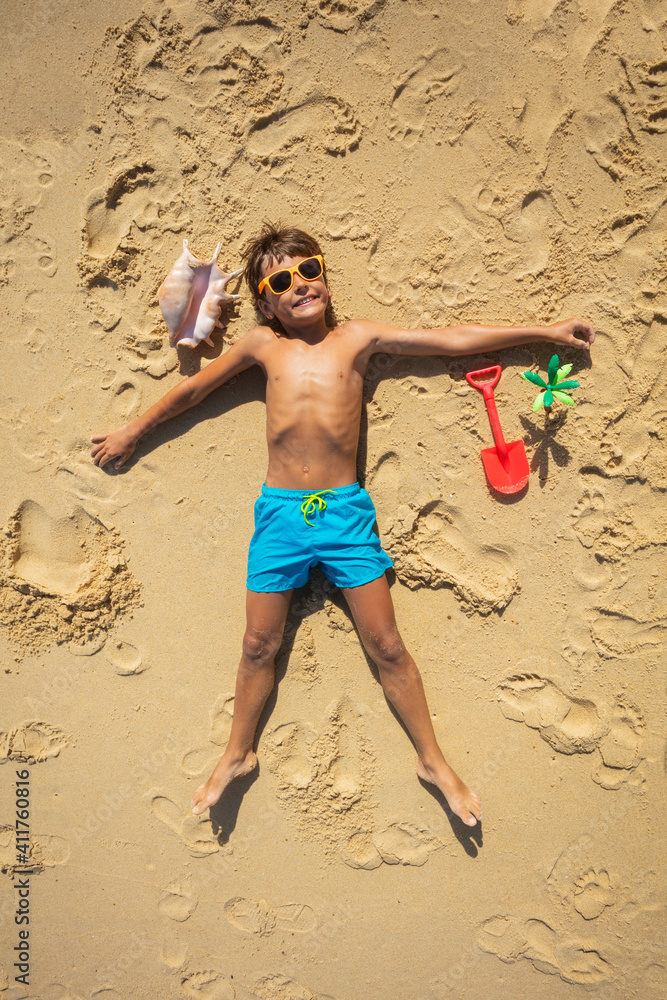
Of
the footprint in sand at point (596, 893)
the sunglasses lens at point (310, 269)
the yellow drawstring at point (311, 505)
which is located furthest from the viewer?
the footprint in sand at point (596, 893)

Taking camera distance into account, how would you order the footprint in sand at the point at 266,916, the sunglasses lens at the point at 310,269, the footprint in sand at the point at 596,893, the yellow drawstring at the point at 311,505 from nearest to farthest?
the sunglasses lens at the point at 310,269 → the yellow drawstring at the point at 311,505 → the footprint in sand at the point at 596,893 → the footprint in sand at the point at 266,916

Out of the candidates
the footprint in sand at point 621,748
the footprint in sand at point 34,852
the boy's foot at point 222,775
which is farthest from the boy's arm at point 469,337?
the footprint in sand at point 34,852

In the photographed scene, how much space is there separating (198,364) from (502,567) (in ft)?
5.32

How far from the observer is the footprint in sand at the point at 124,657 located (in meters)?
2.74

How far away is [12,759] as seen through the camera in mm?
2758

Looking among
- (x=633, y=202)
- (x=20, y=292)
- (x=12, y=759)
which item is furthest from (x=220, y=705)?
(x=633, y=202)

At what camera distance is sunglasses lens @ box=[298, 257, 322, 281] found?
7.75ft

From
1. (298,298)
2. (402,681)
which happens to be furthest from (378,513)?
(298,298)

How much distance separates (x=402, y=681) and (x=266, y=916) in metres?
1.28

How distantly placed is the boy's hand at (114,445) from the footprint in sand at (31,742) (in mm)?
1256

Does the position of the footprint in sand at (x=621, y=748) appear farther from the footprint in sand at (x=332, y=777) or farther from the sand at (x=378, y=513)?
the footprint in sand at (x=332, y=777)

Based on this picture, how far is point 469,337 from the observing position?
2459mm

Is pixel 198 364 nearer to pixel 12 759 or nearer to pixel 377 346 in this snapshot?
pixel 377 346

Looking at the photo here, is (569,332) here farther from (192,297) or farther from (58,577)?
(58,577)
